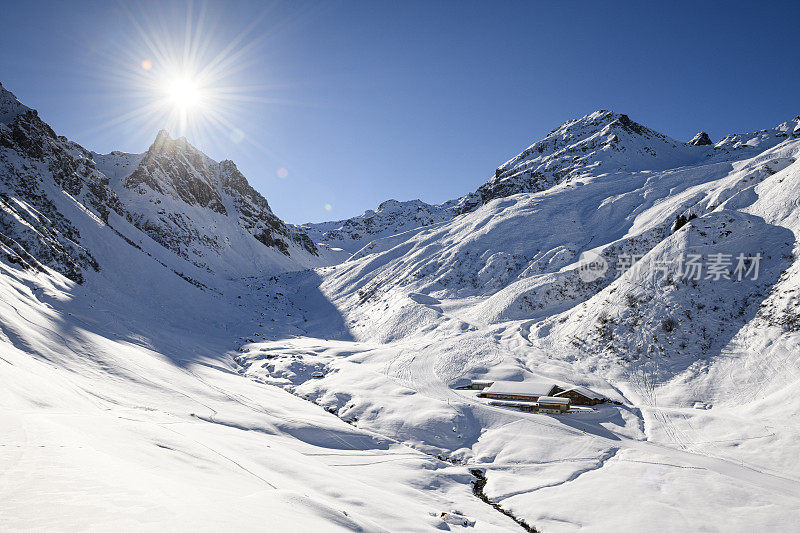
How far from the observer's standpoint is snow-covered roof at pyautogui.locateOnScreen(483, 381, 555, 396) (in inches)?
953

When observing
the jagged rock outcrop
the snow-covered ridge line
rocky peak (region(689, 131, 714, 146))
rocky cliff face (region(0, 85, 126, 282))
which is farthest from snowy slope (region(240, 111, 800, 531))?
rocky peak (region(689, 131, 714, 146))

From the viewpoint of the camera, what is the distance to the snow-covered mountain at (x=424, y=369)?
930 cm

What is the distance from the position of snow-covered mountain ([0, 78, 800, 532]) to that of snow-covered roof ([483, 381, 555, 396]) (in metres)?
1.43

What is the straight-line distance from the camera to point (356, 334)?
143 ft

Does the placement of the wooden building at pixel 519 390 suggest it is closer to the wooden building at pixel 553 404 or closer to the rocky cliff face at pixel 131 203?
the wooden building at pixel 553 404

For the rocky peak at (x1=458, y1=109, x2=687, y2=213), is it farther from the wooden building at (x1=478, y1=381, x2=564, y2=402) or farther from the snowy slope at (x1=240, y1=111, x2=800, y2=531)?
the wooden building at (x1=478, y1=381, x2=564, y2=402)

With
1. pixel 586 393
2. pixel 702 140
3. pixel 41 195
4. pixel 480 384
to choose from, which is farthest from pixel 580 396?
pixel 702 140

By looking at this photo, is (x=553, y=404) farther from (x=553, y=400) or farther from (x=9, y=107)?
(x=9, y=107)

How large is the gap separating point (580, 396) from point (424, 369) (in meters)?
11.6

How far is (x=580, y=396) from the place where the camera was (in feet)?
78.9

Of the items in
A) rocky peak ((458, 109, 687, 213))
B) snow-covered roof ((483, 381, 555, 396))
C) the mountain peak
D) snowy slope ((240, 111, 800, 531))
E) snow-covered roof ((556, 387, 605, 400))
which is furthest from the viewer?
rocky peak ((458, 109, 687, 213))

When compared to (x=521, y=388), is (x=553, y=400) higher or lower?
lower

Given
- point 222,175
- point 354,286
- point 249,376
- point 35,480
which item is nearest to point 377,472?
point 35,480

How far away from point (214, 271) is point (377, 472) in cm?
6662
